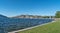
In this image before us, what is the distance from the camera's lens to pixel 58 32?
39.1 ft

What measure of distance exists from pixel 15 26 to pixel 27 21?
3273mm

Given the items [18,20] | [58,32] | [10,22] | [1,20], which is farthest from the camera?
[18,20]

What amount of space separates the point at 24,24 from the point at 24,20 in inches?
24.5

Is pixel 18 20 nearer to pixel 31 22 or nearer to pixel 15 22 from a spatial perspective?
pixel 15 22

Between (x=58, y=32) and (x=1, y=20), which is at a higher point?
(x=1, y=20)

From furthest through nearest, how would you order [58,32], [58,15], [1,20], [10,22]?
[58,15] < [10,22] < [1,20] < [58,32]

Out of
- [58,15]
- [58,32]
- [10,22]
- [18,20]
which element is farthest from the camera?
[58,15]

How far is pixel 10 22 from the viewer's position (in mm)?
16891

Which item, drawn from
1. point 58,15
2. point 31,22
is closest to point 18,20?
point 31,22

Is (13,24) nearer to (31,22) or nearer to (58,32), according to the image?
(31,22)

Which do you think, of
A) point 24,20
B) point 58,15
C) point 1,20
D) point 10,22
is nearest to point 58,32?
point 1,20

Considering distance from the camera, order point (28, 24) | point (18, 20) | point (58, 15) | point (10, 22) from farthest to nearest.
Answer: point (58, 15) < point (28, 24) < point (18, 20) < point (10, 22)

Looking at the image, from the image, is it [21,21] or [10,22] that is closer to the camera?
[10,22]

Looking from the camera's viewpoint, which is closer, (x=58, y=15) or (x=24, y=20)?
(x=24, y=20)
